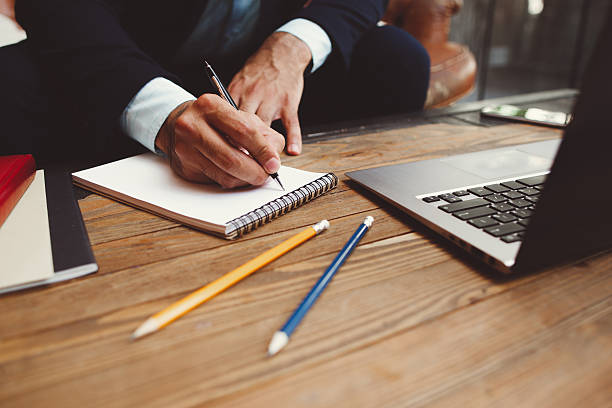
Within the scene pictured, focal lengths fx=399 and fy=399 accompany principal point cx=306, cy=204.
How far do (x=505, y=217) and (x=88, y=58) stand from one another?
2.21 feet

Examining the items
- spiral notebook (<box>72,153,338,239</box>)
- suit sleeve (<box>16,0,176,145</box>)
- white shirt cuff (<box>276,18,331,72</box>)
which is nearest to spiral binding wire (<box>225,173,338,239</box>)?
spiral notebook (<box>72,153,338,239</box>)

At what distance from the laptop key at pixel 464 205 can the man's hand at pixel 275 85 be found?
33 centimetres

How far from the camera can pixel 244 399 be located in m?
0.25

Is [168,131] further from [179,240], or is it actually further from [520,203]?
[520,203]

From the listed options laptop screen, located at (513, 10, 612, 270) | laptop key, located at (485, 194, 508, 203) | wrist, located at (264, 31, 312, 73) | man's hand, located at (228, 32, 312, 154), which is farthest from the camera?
wrist, located at (264, 31, 312, 73)

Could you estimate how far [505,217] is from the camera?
0.42 meters

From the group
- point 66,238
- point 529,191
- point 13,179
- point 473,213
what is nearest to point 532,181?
point 529,191

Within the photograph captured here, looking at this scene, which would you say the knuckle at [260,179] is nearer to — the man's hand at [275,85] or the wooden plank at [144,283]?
the wooden plank at [144,283]

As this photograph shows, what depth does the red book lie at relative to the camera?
46cm

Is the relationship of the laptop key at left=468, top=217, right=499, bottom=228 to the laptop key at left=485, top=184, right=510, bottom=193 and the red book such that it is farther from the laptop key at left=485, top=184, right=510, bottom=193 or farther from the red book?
the red book

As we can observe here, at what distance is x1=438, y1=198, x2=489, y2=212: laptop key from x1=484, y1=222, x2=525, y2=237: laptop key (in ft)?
0.17

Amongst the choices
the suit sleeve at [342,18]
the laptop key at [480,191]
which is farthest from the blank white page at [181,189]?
the suit sleeve at [342,18]

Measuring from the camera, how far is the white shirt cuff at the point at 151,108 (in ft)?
2.00

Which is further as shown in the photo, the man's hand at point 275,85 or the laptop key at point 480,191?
the man's hand at point 275,85
